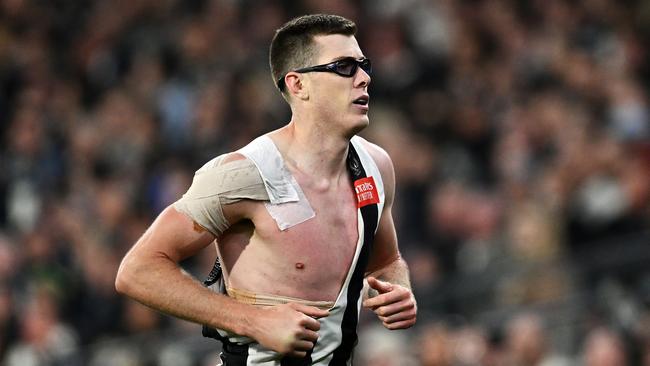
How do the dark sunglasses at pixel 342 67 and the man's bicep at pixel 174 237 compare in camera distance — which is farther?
the dark sunglasses at pixel 342 67

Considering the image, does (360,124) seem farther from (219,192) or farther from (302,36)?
(219,192)

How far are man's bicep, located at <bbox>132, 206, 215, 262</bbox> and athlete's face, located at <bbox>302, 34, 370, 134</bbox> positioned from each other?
59cm

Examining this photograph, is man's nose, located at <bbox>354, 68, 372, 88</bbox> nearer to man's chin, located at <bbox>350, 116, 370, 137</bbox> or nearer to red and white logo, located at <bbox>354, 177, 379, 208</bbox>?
man's chin, located at <bbox>350, 116, 370, 137</bbox>

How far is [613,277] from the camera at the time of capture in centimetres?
857

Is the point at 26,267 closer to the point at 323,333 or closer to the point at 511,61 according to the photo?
the point at 511,61

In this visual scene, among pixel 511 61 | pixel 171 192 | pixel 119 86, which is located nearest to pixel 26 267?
pixel 171 192

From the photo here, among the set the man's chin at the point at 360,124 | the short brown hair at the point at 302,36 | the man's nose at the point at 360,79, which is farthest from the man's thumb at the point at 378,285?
the short brown hair at the point at 302,36

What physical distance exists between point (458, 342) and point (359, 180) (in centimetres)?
415

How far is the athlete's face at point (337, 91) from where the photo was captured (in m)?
4.50

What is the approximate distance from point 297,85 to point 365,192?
45 centimetres

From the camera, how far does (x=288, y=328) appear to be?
13.7 ft

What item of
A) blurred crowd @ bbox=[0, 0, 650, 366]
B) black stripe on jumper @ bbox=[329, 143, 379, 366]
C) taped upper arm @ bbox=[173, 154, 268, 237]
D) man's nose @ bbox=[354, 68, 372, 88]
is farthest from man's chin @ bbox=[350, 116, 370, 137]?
blurred crowd @ bbox=[0, 0, 650, 366]

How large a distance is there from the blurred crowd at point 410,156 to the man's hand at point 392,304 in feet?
11.3

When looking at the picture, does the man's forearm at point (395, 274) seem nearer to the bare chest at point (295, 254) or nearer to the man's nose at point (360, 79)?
the bare chest at point (295, 254)
